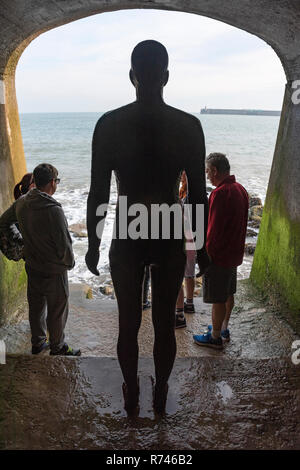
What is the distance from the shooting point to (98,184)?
204cm

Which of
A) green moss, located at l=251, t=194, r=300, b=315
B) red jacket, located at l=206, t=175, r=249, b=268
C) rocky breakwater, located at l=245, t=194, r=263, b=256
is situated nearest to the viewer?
red jacket, located at l=206, t=175, r=249, b=268

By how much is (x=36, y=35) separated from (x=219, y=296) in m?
3.67

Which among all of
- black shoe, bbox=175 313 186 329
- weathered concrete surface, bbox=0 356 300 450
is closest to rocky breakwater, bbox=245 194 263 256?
black shoe, bbox=175 313 186 329

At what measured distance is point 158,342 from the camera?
2.21 m

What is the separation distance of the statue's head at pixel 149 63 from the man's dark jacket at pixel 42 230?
1467 mm

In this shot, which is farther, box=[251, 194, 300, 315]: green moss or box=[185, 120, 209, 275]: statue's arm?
box=[251, 194, 300, 315]: green moss

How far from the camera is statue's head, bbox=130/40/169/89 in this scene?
6.27 feet

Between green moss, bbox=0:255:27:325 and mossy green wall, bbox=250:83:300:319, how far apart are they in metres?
3.30

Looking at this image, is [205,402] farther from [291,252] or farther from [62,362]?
[291,252]

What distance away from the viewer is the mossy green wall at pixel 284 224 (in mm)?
4125

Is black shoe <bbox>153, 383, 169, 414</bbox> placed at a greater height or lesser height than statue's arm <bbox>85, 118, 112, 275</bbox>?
lesser

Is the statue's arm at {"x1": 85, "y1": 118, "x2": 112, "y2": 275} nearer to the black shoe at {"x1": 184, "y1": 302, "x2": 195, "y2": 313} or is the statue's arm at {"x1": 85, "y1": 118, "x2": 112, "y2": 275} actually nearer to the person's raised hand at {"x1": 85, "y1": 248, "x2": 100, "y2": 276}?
the person's raised hand at {"x1": 85, "y1": 248, "x2": 100, "y2": 276}

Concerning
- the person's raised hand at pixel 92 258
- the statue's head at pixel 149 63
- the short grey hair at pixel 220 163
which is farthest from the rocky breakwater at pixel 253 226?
the statue's head at pixel 149 63

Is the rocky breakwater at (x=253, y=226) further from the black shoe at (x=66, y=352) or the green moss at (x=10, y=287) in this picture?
the black shoe at (x=66, y=352)
